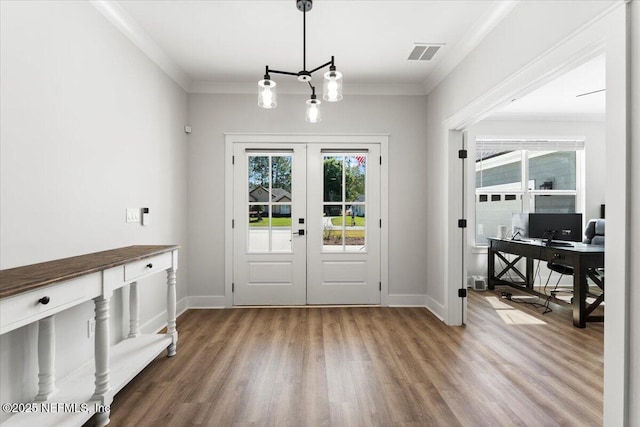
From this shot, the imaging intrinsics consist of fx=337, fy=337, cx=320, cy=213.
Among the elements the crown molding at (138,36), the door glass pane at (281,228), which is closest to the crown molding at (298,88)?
the crown molding at (138,36)

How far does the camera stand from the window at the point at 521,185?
216 inches

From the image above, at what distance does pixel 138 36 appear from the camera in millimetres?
2918

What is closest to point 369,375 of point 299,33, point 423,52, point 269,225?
point 269,225

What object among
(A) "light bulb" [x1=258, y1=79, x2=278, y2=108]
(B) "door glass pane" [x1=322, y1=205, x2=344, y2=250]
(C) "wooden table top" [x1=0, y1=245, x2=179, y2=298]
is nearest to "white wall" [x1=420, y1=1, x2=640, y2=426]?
(A) "light bulb" [x1=258, y1=79, x2=278, y2=108]

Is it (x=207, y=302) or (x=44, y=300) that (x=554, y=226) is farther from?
(x=44, y=300)

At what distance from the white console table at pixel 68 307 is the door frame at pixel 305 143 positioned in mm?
1684

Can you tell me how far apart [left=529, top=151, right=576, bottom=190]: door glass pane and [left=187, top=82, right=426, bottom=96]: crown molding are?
2.68 meters

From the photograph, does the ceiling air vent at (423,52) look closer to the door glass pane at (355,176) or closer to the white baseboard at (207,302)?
the door glass pane at (355,176)

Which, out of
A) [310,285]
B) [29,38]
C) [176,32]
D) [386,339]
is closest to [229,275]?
[310,285]

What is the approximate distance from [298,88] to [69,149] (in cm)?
267

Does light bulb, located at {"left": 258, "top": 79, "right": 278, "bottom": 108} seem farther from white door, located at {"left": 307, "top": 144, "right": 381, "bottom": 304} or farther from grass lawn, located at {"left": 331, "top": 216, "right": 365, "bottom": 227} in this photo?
grass lawn, located at {"left": 331, "top": 216, "right": 365, "bottom": 227}

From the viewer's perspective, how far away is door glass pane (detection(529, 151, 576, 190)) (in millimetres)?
5500

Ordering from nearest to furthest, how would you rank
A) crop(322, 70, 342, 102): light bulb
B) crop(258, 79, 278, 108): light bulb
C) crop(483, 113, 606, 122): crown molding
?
crop(322, 70, 342, 102): light bulb → crop(258, 79, 278, 108): light bulb → crop(483, 113, 606, 122): crown molding

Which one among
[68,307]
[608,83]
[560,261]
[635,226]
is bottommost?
[560,261]
